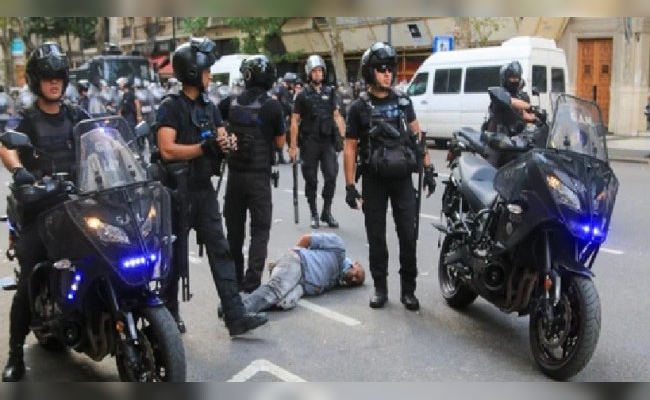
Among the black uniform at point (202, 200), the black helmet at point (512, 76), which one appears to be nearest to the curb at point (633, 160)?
the black helmet at point (512, 76)

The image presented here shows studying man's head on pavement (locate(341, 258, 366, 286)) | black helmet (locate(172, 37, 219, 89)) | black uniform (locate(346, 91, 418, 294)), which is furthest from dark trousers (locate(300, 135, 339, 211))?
black helmet (locate(172, 37, 219, 89))

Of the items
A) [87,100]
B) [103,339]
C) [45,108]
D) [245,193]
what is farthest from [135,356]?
[87,100]

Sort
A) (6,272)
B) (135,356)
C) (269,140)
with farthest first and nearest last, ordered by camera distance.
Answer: (6,272), (269,140), (135,356)

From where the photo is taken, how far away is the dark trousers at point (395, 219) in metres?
5.36

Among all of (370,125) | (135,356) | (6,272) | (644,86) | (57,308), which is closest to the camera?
(135,356)

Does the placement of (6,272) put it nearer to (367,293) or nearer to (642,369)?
(367,293)

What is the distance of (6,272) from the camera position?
6.71m

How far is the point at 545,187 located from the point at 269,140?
2165mm

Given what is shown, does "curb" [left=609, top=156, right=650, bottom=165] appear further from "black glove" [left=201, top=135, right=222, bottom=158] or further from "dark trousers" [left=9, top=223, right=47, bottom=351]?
"dark trousers" [left=9, top=223, right=47, bottom=351]

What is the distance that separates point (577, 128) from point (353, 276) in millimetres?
2191

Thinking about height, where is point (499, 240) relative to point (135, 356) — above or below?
above

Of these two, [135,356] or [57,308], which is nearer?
[135,356]

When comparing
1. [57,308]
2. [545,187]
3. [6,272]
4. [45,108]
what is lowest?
[6,272]

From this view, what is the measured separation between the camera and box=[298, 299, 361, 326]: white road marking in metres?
5.18
